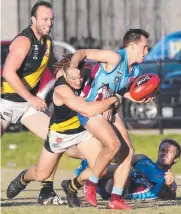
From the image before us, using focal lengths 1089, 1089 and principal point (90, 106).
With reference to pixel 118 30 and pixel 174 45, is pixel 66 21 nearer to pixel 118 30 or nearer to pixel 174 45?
pixel 118 30

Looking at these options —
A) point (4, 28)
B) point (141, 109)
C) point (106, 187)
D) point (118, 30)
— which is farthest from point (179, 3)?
point (106, 187)

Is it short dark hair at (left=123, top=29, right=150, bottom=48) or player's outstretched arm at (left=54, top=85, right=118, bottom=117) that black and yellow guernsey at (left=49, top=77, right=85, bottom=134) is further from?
short dark hair at (left=123, top=29, right=150, bottom=48)

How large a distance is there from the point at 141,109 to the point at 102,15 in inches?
377

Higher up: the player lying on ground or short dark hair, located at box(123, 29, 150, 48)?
short dark hair, located at box(123, 29, 150, 48)

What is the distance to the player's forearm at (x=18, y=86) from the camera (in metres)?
9.62

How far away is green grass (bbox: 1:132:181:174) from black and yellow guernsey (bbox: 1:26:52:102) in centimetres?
490

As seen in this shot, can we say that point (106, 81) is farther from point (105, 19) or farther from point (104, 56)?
point (105, 19)

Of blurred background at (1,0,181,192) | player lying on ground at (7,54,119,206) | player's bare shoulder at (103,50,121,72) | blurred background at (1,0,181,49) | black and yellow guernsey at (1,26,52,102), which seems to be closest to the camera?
player lying on ground at (7,54,119,206)

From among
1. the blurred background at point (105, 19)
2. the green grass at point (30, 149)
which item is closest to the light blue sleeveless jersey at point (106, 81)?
the green grass at point (30, 149)

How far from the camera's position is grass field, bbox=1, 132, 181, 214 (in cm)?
912

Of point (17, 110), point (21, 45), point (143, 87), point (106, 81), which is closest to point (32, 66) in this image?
point (21, 45)

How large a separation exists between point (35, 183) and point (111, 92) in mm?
3644

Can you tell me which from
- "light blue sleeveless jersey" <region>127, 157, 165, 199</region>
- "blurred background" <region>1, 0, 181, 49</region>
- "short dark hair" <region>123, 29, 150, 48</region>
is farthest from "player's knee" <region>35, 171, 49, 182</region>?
"blurred background" <region>1, 0, 181, 49</region>

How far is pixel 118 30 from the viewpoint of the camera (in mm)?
27891
